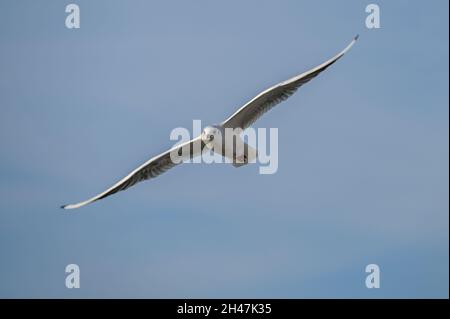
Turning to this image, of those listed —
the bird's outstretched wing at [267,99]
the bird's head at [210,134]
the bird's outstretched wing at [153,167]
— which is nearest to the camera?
the bird's outstretched wing at [267,99]

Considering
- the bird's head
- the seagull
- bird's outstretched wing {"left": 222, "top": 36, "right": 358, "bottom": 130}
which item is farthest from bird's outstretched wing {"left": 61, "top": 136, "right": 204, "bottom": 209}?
bird's outstretched wing {"left": 222, "top": 36, "right": 358, "bottom": 130}

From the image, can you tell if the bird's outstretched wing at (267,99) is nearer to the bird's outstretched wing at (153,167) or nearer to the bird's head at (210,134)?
the bird's head at (210,134)

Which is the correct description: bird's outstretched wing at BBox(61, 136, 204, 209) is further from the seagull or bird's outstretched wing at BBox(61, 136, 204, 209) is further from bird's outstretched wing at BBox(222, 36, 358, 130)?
bird's outstretched wing at BBox(222, 36, 358, 130)

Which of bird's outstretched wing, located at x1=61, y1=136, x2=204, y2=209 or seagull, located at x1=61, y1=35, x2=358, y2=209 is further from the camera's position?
bird's outstretched wing, located at x1=61, y1=136, x2=204, y2=209

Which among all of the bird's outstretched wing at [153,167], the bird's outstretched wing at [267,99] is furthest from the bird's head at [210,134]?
the bird's outstretched wing at [153,167]
